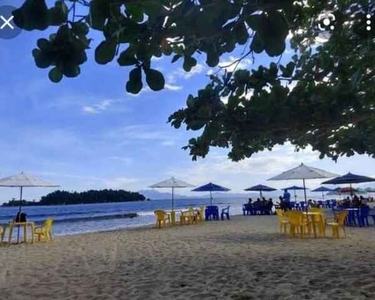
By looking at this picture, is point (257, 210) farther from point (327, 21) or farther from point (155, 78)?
point (155, 78)

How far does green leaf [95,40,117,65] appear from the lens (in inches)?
57.6

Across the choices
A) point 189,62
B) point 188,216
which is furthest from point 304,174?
point 189,62

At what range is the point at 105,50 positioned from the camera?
147 cm

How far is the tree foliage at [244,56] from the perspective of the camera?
1.37 metres

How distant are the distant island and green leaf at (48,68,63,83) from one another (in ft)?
288

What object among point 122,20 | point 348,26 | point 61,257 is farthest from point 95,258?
point 122,20

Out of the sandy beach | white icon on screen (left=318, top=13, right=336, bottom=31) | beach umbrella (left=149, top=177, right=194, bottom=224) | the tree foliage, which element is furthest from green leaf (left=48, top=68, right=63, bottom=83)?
beach umbrella (left=149, top=177, right=194, bottom=224)

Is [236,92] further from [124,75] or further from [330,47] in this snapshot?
[124,75]

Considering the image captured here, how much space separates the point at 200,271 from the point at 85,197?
91819mm

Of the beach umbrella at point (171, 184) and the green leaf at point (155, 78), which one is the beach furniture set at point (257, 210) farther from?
the green leaf at point (155, 78)

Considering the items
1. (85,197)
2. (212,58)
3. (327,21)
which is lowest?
(212,58)

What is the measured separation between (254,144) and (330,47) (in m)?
1.74

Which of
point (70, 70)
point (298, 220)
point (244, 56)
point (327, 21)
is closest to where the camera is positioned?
point (70, 70)

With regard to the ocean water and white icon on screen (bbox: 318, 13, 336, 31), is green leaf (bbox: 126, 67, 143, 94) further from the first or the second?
the ocean water
